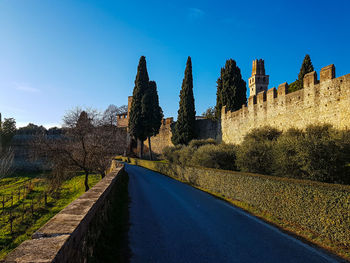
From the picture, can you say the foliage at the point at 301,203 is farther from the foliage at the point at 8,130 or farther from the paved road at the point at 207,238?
the foliage at the point at 8,130

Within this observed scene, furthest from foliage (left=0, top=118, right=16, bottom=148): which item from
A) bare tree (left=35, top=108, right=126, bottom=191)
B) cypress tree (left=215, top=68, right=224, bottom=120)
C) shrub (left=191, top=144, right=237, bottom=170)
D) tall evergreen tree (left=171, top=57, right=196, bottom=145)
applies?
shrub (left=191, top=144, right=237, bottom=170)

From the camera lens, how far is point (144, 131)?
3528 centimetres

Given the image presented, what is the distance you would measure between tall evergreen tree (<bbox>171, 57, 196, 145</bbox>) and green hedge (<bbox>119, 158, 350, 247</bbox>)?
20428 mm

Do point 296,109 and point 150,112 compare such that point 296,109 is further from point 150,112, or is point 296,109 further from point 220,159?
point 150,112

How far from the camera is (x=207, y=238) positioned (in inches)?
243

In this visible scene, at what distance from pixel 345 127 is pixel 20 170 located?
49298 mm

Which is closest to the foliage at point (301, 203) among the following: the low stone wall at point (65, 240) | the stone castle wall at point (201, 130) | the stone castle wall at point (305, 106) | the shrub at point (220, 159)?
the shrub at point (220, 159)

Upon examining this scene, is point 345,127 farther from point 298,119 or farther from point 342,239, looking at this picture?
point 342,239

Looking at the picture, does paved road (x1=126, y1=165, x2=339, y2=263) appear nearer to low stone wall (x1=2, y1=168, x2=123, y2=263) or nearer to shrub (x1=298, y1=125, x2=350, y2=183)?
low stone wall (x1=2, y1=168, x2=123, y2=263)

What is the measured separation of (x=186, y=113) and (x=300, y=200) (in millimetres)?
25737

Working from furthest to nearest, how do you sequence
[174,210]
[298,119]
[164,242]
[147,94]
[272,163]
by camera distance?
[147,94] < [298,119] < [272,163] < [174,210] < [164,242]

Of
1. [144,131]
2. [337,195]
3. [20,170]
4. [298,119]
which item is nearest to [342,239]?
[337,195]

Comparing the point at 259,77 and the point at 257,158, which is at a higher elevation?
the point at 259,77

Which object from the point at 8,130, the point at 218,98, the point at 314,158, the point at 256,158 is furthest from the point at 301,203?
the point at 8,130
